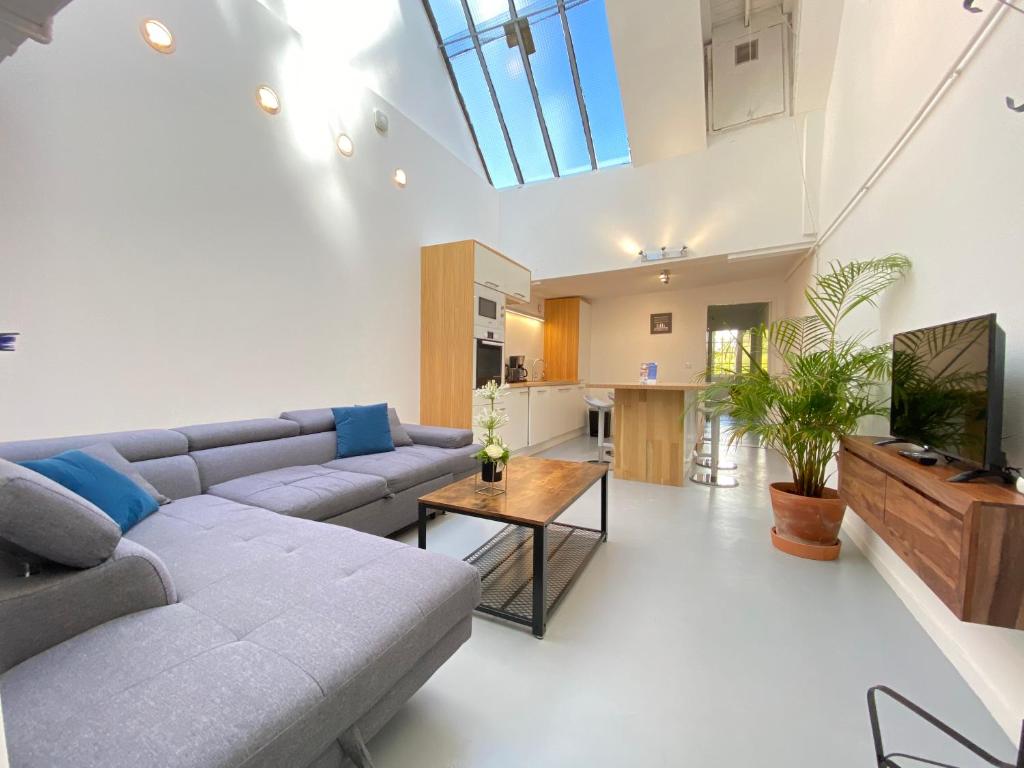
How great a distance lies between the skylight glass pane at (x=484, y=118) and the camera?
16.9 ft

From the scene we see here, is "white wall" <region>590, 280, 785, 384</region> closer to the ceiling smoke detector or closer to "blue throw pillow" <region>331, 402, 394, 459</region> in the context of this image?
the ceiling smoke detector

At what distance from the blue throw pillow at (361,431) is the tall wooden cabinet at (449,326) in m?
1.00

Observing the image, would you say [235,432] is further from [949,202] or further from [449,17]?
[449,17]

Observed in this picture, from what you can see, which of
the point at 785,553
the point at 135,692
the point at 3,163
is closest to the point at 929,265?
the point at 785,553

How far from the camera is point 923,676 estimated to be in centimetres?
146

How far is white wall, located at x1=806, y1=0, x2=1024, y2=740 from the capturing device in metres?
1.39

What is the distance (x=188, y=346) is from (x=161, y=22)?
190 cm

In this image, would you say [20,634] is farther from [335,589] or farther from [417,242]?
[417,242]

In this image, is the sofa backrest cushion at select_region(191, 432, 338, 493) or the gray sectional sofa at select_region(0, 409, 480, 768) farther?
the sofa backrest cushion at select_region(191, 432, 338, 493)

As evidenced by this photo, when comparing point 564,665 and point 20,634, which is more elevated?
point 20,634

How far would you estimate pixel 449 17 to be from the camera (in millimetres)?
4824

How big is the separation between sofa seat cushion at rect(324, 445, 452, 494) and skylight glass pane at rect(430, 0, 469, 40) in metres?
5.07

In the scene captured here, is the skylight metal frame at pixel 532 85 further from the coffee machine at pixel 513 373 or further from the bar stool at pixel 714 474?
the bar stool at pixel 714 474

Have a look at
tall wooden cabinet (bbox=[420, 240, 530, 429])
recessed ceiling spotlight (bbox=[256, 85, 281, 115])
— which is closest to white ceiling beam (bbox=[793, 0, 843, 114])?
tall wooden cabinet (bbox=[420, 240, 530, 429])
